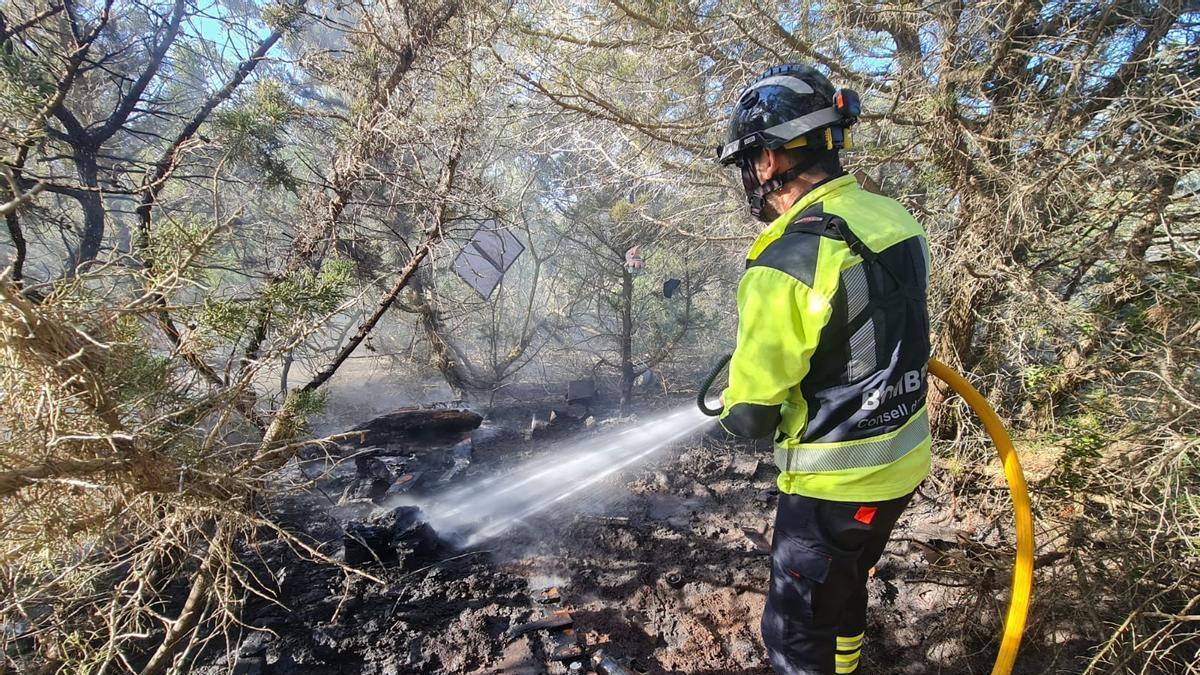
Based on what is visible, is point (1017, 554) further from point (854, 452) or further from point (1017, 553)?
point (854, 452)

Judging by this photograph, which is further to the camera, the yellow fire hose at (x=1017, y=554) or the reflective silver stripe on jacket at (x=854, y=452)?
the yellow fire hose at (x=1017, y=554)

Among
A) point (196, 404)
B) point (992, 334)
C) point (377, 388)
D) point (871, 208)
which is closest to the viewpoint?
point (871, 208)

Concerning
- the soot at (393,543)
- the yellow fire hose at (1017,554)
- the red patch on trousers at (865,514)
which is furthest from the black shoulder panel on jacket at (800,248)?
the soot at (393,543)

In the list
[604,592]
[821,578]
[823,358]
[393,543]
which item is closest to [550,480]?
[393,543]

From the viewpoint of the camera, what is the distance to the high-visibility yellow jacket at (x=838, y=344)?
1.86 m

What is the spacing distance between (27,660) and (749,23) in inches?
263

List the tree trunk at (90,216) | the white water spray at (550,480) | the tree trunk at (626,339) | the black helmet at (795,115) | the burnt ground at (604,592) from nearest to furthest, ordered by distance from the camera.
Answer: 1. the black helmet at (795,115)
2. the burnt ground at (604,592)
3. the tree trunk at (90,216)
4. the white water spray at (550,480)
5. the tree trunk at (626,339)

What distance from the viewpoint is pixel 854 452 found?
2016 millimetres

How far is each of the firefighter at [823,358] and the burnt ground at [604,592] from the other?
1478 mm

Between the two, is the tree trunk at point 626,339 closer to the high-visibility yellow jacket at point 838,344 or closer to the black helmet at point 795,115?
the black helmet at point 795,115

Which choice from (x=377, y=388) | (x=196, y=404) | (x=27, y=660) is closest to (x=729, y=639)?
(x=196, y=404)

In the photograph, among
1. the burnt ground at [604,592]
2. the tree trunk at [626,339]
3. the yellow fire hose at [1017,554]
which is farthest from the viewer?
the tree trunk at [626,339]

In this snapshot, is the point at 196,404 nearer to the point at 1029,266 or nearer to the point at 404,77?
the point at 404,77

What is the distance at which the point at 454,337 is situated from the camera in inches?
451
